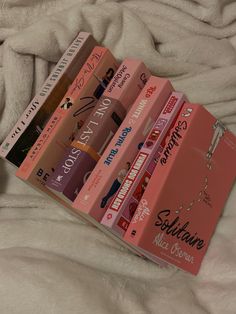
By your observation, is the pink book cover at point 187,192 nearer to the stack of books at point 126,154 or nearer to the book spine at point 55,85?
the stack of books at point 126,154

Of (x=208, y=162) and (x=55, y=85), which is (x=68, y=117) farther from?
(x=208, y=162)

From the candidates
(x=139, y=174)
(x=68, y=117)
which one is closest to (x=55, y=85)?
(x=68, y=117)

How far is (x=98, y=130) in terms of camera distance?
61 cm

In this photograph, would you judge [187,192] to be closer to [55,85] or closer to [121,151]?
[121,151]

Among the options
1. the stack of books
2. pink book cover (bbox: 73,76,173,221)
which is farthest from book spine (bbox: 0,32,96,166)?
pink book cover (bbox: 73,76,173,221)

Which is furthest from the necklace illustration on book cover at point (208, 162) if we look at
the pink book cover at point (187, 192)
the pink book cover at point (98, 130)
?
the pink book cover at point (98, 130)

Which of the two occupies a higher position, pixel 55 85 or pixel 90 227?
pixel 55 85

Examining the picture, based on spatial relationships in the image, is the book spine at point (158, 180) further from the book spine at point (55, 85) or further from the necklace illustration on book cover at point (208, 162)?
the book spine at point (55, 85)

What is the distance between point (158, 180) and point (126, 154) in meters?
0.06

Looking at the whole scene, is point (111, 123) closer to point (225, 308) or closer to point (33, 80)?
point (33, 80)

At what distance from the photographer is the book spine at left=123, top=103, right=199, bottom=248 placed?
0.57 m

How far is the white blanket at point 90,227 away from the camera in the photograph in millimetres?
576

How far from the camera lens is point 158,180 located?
593 millimetres

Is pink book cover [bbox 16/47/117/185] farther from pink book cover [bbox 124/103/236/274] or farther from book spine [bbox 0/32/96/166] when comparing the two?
pink book cover [bbox 124/103/236/274]
